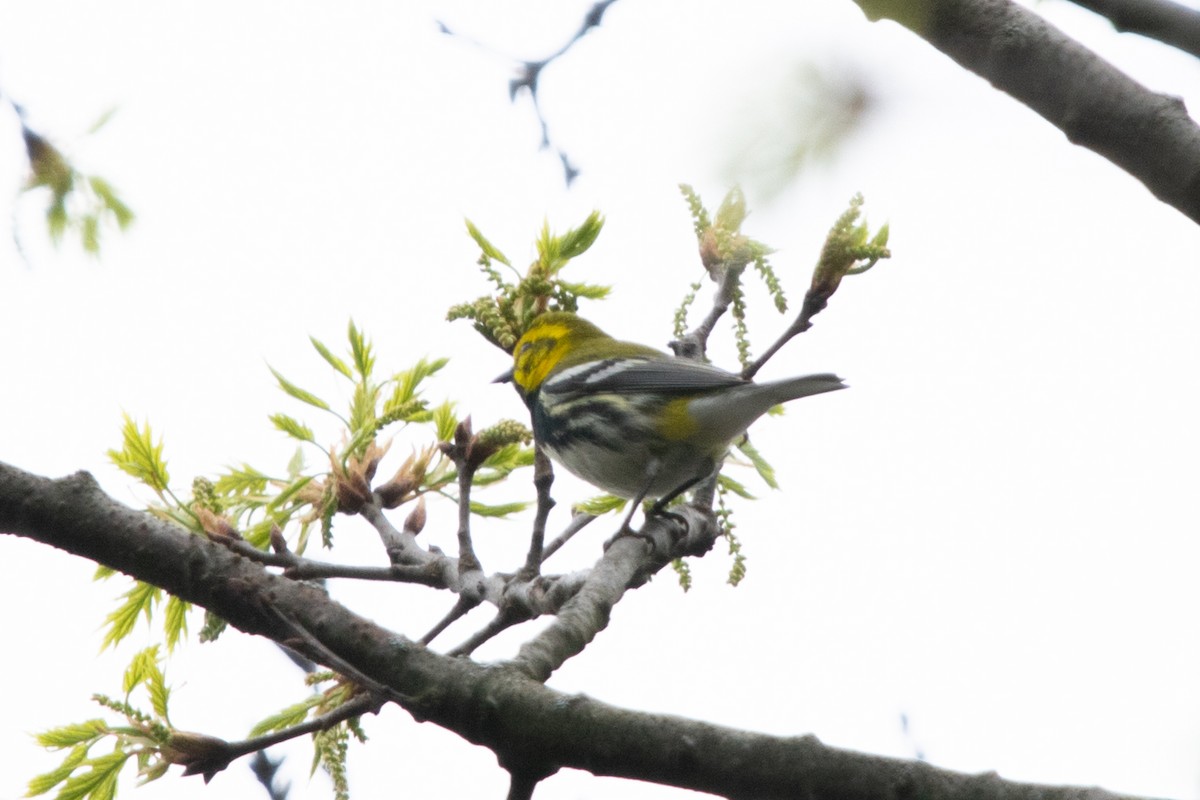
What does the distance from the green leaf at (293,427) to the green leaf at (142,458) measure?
28 centimetres

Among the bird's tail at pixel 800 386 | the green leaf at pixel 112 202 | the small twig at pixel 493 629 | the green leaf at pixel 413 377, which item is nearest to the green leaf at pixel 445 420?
the green leaf at pixel 413 377

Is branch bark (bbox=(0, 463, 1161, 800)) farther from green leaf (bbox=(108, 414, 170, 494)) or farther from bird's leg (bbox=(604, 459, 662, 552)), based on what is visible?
bird's leg (bbox=(604, 459, 662, 552))

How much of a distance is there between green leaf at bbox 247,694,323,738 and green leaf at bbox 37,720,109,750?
0.26m

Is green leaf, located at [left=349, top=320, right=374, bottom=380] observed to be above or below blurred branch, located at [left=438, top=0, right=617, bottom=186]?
below

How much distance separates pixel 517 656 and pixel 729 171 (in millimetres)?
660

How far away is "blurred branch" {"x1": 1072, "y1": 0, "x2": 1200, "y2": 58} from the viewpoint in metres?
1.10

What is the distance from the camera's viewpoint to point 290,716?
1990mm

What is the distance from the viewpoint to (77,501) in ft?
4.88

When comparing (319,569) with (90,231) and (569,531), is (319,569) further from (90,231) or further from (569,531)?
(90,231)

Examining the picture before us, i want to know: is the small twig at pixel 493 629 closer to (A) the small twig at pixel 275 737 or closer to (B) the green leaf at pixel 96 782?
(A) the small twig at pixel 275 737

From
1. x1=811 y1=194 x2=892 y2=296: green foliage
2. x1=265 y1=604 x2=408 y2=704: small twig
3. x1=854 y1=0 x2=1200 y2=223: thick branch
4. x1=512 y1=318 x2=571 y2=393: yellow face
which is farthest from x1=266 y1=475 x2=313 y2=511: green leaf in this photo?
x1=512 y1=318 x2=571 y2=393: yellow face

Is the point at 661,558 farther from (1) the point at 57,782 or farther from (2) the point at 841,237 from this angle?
(1) the point at 57,782

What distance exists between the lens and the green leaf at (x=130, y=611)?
223 cm

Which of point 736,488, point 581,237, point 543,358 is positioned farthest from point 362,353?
point 543,358
